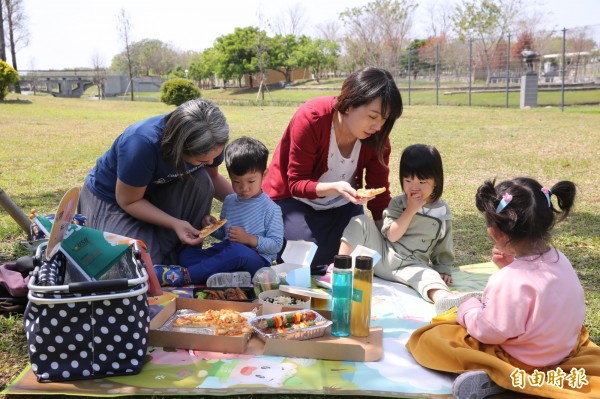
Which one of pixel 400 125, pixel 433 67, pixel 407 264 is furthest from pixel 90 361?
pixel 433 67

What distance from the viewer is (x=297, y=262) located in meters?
3.30

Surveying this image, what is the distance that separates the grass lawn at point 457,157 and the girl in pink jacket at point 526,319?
0.68m

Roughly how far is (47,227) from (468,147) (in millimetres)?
8012

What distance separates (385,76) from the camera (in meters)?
3.08

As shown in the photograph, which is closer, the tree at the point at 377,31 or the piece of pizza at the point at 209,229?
the piece of pizza at the point at 209,229

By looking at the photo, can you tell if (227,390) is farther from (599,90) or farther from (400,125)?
(599,90)

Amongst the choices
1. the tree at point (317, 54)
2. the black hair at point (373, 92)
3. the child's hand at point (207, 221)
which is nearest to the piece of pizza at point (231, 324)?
the child's hand at point (207, 221)

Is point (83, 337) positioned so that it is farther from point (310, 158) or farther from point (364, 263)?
point (310, 158)

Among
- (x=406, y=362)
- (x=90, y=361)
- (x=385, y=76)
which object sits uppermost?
(x=385, y=76)

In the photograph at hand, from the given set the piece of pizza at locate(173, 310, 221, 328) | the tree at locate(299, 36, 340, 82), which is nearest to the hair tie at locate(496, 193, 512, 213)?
the piece of pizza at locate(173, 310, 221, 328)

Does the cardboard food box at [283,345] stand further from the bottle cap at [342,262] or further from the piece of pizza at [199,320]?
the bottle cap at [342,262]

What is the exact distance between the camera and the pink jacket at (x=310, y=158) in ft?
11.2

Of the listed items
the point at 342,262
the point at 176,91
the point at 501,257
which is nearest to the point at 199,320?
the point at 342,262

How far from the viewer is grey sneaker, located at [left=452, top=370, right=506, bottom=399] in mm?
1999
